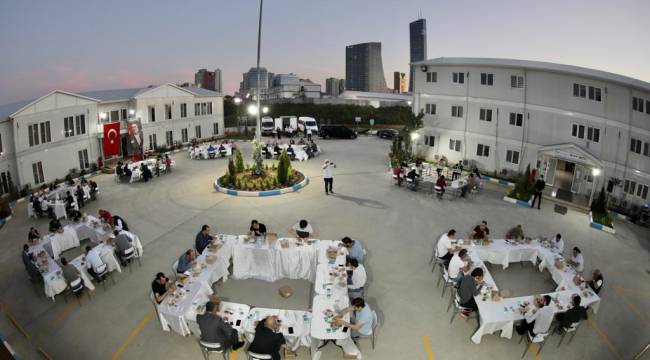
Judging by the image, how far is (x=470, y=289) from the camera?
930cm

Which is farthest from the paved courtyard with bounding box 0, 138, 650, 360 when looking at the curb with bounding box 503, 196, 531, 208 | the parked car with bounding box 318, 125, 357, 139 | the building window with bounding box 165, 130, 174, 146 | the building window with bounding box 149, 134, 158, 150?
the parked car with bounding box 318, 125, 357, 139

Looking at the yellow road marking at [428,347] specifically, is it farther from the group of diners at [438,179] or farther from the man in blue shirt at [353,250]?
the group of diners at [438,179]

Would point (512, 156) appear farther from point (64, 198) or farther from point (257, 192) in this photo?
point (64, 198)

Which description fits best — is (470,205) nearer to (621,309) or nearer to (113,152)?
(621,309)

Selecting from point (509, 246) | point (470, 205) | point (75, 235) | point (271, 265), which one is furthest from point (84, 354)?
point (470, 205)

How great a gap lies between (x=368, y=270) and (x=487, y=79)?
17.1 metres

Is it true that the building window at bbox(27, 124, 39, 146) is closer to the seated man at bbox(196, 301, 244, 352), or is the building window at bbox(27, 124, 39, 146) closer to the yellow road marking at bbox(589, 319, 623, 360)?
the seated man at bbox(196, 301, 244, 352)

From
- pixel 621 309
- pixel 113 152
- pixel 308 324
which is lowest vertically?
pixel 621 309

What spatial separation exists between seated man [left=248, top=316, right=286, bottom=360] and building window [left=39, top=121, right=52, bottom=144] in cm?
2095

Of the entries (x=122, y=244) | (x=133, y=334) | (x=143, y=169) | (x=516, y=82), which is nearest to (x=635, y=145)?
(x=516, y=82)

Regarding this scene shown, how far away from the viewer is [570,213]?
17906 millimetres

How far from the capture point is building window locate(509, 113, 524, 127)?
22.5m

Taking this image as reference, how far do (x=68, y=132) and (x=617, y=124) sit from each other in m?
30.2

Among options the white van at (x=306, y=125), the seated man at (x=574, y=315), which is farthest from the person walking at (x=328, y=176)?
the white van at (x=306, y=125)
